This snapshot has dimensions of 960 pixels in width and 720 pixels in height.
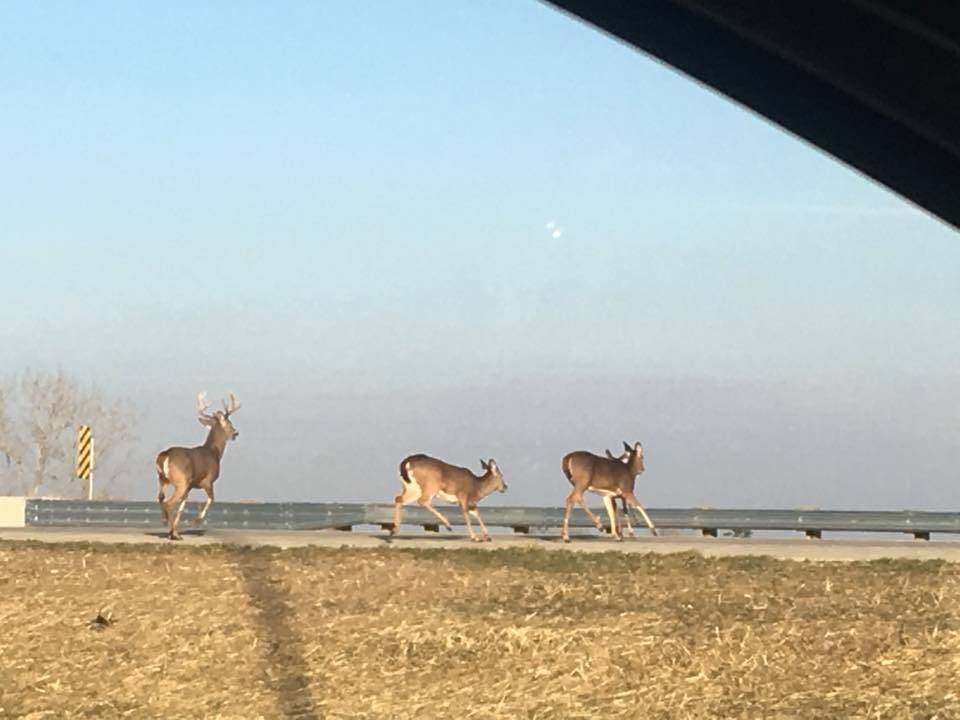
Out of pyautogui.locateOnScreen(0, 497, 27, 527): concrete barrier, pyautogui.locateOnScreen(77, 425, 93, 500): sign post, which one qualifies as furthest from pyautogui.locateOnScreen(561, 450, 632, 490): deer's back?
pyautogui.locateOnScreen(77, 425, 93, 500): sign post

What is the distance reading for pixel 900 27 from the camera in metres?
2.44

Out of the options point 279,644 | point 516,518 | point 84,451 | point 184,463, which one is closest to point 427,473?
point 184,463

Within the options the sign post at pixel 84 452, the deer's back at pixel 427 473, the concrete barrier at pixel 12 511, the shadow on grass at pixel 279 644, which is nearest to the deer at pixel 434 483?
the deer's back at pixel 427 473

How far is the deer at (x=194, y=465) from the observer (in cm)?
2727

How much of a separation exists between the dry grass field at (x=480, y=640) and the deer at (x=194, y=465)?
6366 millimetres

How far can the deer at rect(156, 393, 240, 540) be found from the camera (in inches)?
1073

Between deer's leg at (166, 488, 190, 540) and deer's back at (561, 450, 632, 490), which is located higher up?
deer's back at (561, 450, 632, 490)

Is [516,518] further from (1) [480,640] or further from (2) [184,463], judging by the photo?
(1) [480,640]

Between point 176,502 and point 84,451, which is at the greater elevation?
point 84,451

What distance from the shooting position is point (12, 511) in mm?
39750

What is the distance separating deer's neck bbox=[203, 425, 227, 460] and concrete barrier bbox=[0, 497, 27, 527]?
1306cm

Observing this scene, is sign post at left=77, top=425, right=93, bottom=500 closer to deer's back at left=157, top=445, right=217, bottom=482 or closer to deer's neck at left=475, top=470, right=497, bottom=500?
deer's back at left=157, top=445, right=217, bottom=482

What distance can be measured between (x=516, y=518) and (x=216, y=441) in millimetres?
7631

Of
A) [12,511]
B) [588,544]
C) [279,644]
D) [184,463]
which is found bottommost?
[279,644]
